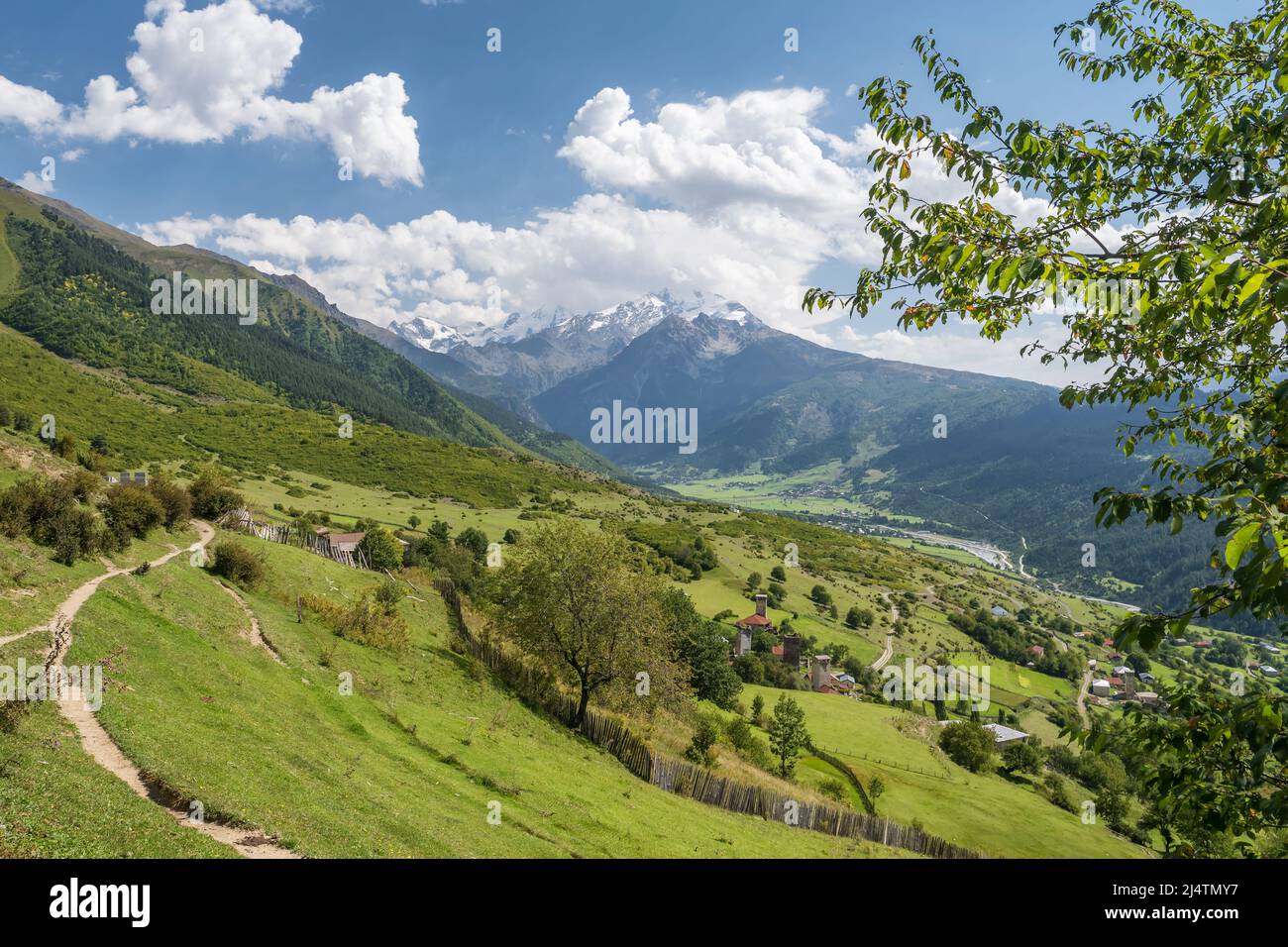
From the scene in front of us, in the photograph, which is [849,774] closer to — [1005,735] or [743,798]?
[743,798]

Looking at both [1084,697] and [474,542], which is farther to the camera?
[1084,697]

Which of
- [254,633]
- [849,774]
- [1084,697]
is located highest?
[254,633]

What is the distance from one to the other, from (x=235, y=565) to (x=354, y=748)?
15818mm

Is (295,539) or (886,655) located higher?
(295,539)

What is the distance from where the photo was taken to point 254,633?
25125 millimetres

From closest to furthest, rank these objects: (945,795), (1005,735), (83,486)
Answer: (83,486) → (945,795) → (1005,735)

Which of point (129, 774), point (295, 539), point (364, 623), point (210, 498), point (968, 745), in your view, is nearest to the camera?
point (129, 774)

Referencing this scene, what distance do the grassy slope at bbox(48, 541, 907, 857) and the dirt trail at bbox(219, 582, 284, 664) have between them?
0.46m

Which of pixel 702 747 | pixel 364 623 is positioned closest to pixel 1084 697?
pixel 702 747

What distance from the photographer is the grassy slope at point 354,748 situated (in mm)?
13812

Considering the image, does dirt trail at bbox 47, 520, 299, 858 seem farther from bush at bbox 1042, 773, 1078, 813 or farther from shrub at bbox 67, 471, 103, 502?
bush at bbox 1042, 773, 1078, 813

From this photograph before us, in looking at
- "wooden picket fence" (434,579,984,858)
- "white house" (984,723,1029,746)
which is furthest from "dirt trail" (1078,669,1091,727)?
"wooden picket fence" (434,579,984,858)

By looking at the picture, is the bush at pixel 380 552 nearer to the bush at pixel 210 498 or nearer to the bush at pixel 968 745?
the bush at pixel 210 498

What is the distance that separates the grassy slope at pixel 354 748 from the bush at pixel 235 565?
102cm
